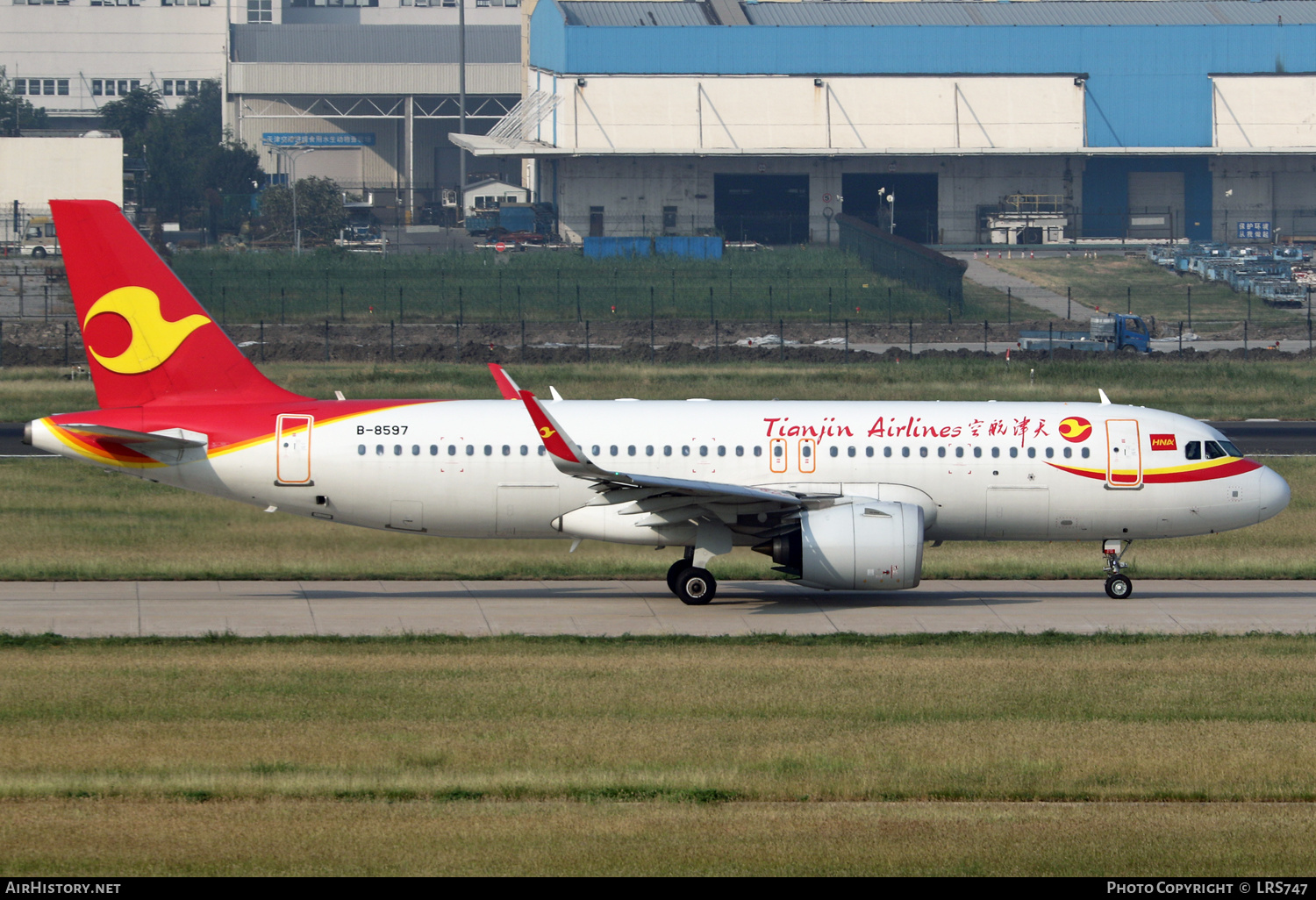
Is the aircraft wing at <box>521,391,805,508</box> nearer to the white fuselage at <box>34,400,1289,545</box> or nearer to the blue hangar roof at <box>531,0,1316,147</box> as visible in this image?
the white fuselage at <box>34,400,1289,545</box>

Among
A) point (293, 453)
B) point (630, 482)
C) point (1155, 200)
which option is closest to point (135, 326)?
point (293, 453)

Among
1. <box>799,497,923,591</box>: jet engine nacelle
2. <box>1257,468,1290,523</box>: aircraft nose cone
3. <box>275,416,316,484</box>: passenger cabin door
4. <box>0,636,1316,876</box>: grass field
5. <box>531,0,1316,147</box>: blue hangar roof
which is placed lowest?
<box>0,636,1316,876</box>: grass field

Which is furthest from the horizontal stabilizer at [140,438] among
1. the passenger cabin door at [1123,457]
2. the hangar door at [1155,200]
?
the hangar door at [1155,200]

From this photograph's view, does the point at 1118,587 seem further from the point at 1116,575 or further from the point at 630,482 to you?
the point at 630,482

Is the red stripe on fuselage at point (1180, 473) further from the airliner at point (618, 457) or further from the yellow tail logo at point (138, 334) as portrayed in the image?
the yellow tail logo at point (138, 334)

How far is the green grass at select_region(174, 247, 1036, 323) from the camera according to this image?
8394cm

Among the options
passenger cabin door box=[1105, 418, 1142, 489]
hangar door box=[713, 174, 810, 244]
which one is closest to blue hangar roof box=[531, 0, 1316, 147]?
hangar door box=[713, 174, 810, 244]

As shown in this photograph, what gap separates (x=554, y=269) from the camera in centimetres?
9906

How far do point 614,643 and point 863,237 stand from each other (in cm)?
7881

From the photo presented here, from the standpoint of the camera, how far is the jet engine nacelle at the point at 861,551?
28500mm

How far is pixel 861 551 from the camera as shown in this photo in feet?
93.4

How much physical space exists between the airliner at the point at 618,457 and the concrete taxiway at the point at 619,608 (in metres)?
1.10

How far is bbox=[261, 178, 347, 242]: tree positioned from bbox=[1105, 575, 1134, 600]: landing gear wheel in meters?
103
